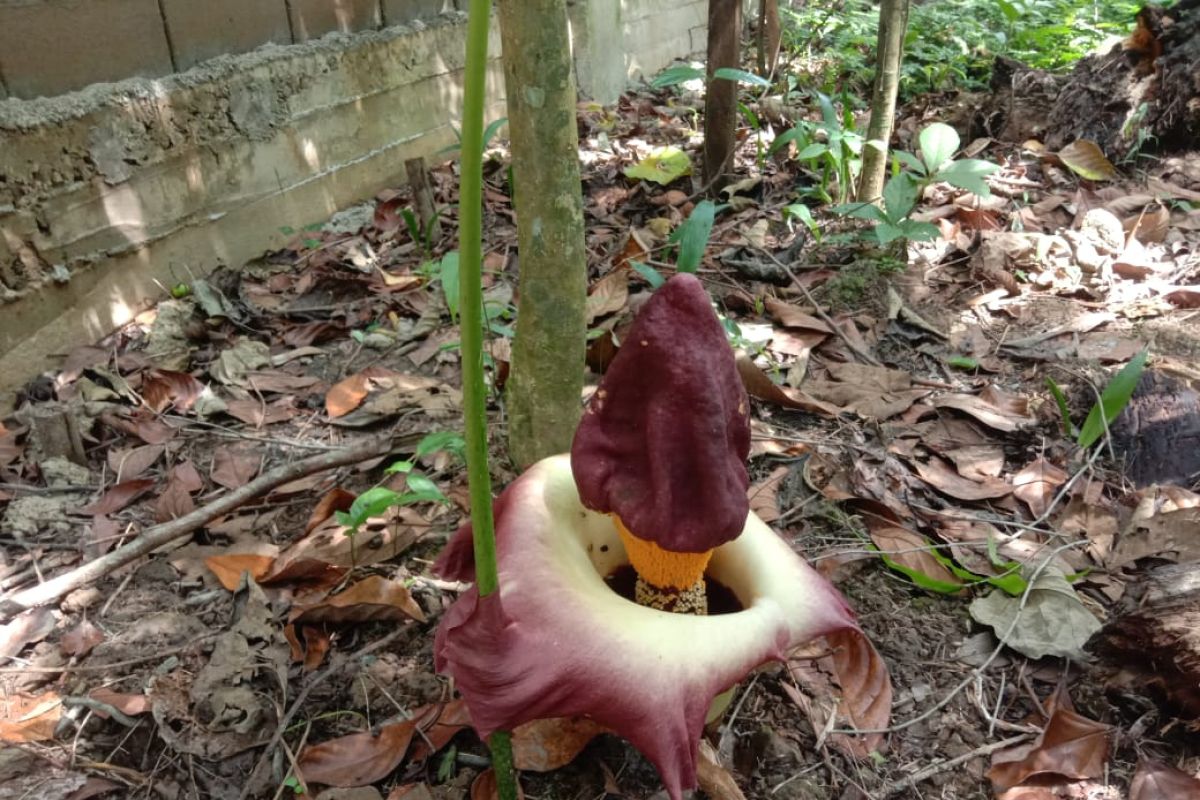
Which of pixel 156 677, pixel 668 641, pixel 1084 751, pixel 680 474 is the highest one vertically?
pixel 680 474

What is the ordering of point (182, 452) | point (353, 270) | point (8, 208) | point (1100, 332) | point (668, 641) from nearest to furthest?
1. point (668, 641)
2. point (182, 452)
3. point (8, 208)
4. point (1100, 332)
5. point (353, 270)

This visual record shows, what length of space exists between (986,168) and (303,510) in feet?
7.57

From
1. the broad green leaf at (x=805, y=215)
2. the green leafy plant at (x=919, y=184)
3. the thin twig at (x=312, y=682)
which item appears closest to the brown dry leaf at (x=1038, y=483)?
the green leafy plant at (x=919, y=184)

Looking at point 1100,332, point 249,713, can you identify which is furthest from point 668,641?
point 1100,332

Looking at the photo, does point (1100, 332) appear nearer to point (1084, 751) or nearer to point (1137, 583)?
point (1137, 583)

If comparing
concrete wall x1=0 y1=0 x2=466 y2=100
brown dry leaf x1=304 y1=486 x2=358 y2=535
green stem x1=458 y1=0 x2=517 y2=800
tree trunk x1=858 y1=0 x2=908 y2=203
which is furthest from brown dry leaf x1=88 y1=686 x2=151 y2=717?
tree trunk x1=858 y1=0 x2=908 y2=203

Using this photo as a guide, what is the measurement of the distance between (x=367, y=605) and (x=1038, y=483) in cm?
153

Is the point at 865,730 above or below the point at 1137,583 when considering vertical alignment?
below

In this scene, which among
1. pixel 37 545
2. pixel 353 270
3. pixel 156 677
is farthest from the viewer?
pixel 353 270

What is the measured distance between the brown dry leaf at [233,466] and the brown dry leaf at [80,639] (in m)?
0.50

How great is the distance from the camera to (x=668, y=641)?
104 cm

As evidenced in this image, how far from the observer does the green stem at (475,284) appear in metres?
0.72

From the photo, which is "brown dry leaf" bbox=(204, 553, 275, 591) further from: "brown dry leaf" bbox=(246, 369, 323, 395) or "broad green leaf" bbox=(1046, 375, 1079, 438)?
"broad green leaf" bbox=(1046, 375, 1079, 438)

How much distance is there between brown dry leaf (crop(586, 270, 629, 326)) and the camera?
97.7 inches
